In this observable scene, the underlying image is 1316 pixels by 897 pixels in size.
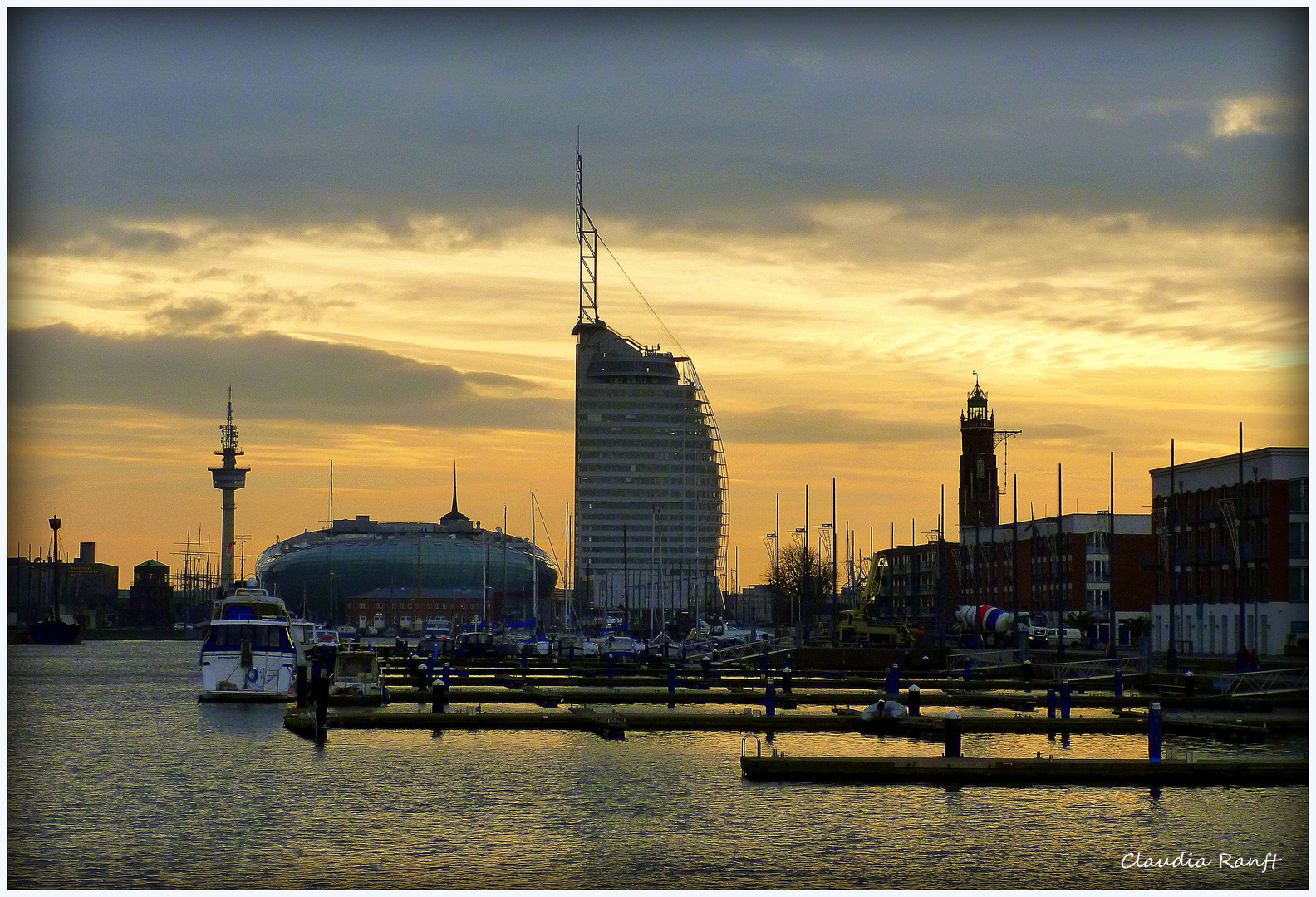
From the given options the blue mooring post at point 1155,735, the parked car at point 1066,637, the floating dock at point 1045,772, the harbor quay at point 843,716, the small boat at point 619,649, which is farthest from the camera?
the small boat at point 619,649

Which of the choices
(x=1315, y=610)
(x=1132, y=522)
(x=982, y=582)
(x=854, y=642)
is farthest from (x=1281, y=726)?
(x=982, y=582)

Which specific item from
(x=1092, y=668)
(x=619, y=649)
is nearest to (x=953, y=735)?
(x=1092, y=668)

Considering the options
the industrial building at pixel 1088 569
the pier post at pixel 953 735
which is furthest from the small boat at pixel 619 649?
the pier post at pixel 953 735

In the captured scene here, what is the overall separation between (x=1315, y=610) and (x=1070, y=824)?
1586 cm

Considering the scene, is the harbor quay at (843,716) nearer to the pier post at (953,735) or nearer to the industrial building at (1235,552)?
the pier post at (953,735)

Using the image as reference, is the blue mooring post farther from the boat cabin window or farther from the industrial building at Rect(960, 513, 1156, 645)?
the industrial building at Rect(960, 513, 1156, 645)

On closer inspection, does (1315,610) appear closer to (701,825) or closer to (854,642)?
(701,825)

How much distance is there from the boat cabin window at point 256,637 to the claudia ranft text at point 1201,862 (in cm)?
4760

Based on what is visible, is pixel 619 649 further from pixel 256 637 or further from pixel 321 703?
pixel 321 703

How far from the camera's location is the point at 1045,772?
137ft

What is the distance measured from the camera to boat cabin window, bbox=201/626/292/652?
71.9 meters

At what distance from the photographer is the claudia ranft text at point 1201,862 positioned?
31203mm

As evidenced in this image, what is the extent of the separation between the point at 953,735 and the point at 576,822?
11.5 meters

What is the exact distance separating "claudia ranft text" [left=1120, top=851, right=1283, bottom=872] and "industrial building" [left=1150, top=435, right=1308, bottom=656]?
52.1 m
